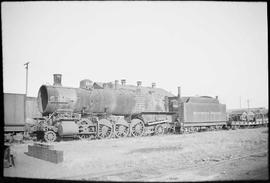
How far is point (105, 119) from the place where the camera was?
18812mm

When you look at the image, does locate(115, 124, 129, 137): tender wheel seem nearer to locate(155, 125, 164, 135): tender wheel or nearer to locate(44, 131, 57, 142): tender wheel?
locate(155, 125, 164, 135): tender wheel

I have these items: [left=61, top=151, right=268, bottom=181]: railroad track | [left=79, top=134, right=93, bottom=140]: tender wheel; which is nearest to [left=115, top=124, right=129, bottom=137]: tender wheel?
[left=79, top=134, right=93, bottom=140]: tender wheel

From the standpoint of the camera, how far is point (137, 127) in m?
21.0

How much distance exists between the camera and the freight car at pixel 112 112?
16.9 m

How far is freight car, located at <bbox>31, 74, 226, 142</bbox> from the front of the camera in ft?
55.5

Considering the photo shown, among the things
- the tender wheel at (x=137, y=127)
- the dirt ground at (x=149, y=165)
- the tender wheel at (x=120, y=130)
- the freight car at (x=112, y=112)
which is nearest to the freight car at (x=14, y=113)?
the dirt ground at (x=149, y=165)

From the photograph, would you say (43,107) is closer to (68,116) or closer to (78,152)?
(68,116)

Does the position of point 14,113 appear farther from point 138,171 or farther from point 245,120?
point 245,120

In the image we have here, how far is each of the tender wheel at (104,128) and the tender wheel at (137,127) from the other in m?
2.19

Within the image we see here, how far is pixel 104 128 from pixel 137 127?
10.9ft

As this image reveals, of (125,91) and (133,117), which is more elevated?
(125,91)

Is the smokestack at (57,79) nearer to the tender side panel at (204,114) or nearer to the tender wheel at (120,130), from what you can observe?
the tender wheel at (120,130)

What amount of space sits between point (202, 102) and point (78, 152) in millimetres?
16720

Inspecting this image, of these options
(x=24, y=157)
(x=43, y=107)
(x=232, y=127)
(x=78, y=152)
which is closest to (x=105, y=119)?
(x=43, y=107)
